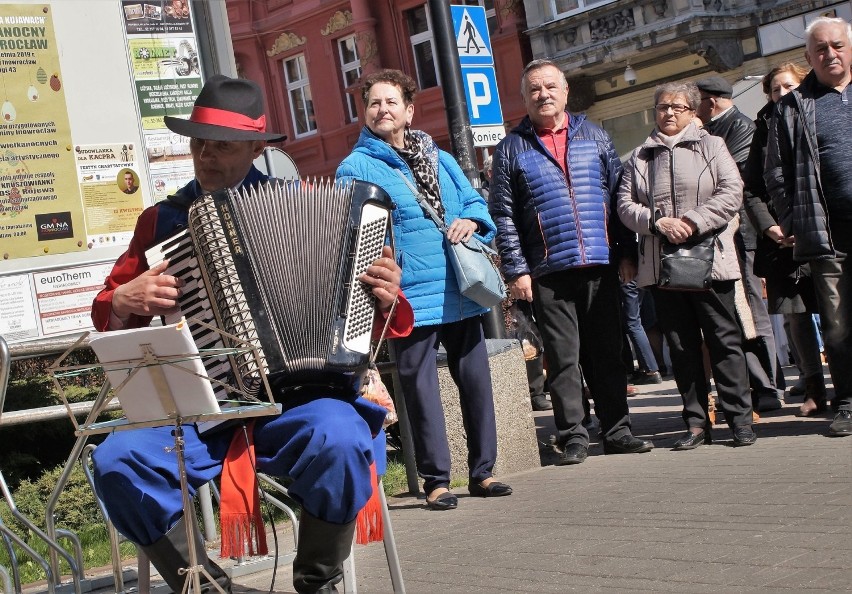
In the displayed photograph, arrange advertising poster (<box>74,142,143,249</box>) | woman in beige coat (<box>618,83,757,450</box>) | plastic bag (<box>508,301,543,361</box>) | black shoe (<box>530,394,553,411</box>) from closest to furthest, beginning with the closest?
advertising poster (<box>74,142,143,249</box>)
woman in beige coat (<box>618,83,757,450</box>)
plastic bag (<box>508,301,543,361</box>)
black shoe (<box>530,394,553,411</box>)

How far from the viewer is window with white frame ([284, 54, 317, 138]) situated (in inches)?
1415

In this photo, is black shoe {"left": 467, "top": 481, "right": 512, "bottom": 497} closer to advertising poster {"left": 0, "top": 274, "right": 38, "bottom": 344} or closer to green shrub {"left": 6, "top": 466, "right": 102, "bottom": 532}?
green shrub {"left": 6, "top": 466, "right": 102, "bottom": 532}

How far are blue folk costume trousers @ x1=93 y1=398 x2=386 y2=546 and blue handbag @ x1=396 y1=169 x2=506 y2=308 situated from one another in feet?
7.96

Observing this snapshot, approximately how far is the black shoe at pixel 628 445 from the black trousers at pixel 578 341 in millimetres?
34

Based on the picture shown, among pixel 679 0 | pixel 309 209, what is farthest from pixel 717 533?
pixel 679 0

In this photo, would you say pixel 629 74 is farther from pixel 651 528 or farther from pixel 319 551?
pixel 319 551

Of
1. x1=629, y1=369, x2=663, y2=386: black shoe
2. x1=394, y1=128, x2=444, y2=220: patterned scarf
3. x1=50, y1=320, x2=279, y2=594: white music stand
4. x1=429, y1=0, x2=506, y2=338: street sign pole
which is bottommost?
x1=629, y1=369, x2=663, y2=386: black shoe

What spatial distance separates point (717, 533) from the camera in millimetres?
5137

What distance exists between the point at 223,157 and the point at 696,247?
3.56 metres

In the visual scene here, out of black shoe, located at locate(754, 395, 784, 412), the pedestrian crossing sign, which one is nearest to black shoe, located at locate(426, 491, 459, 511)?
black shoe, located at locate(754, 395, 784, 412)

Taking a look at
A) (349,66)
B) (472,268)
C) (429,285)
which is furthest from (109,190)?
(349,66)

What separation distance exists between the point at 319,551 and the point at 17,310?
3.30 m

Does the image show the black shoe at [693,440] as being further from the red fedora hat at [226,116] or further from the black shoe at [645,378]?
the black shoe at [645,378]

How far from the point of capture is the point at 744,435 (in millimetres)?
7352
